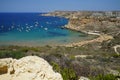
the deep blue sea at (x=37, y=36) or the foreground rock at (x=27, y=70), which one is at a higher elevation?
the foreground rock at (x=27, y=70)

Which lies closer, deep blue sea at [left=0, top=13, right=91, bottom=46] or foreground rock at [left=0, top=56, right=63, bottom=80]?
foreground rock at [left=0, top=56, right=63, bottom=80]

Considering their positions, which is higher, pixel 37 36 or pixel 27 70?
pixel 27 70

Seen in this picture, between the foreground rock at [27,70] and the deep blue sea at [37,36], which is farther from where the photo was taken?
the deep blue sea at [37,36]

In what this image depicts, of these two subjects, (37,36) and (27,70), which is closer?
(27,70)

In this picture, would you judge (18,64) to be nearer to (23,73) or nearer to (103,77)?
(23,73)

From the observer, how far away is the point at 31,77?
5.13 meters

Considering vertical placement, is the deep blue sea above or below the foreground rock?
below

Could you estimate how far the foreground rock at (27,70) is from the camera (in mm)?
5204

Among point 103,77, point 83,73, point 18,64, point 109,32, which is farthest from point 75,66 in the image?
point 109,32

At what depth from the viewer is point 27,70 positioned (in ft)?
17.6

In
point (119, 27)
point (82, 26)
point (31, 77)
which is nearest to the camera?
point (31, 77)

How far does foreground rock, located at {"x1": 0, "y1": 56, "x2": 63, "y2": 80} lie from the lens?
520 centimetres

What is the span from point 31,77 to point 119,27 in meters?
73.9

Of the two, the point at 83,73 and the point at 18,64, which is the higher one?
the point at 18,64
